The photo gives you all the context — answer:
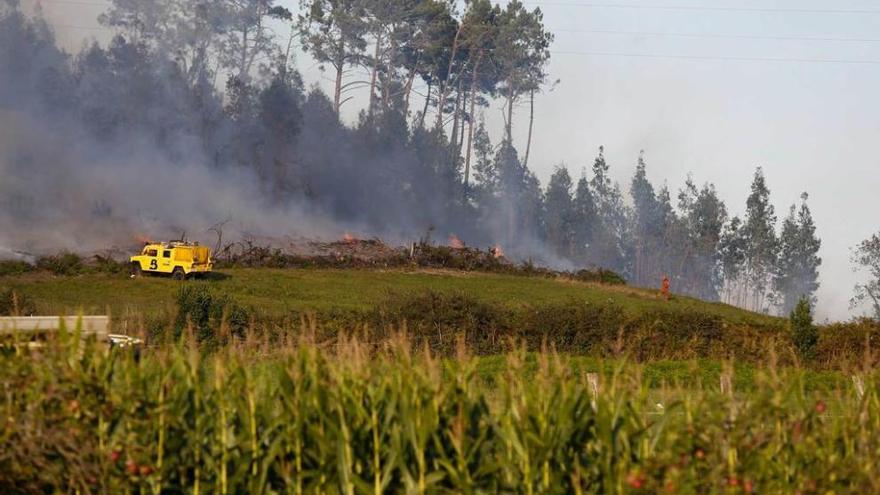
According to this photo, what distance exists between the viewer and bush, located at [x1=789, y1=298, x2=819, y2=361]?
120ft

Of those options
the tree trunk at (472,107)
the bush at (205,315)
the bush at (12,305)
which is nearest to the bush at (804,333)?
the bush at (205,315)

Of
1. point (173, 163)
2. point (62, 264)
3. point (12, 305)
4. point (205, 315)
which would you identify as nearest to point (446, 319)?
point (205, 315)

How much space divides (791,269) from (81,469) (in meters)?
105

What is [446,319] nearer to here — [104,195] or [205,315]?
[205,315]

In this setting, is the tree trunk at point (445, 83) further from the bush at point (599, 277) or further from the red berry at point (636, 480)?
the red berry at point (636, 480)

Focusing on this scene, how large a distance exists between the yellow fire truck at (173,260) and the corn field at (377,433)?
44.1m

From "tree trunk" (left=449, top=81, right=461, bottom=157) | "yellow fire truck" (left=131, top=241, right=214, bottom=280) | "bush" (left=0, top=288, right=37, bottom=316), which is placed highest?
"tree trunk" (left=449, top=81, right=461, bottom=157)

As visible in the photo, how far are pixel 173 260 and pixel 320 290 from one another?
6.65m

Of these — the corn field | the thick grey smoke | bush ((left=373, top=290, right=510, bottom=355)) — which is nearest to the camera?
the corn field

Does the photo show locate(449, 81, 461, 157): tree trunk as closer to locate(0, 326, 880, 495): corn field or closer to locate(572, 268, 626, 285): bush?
locate(572, 268, 626, 285): bush

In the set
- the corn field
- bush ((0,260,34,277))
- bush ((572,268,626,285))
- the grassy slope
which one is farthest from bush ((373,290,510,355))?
bush ((572,268,626,285))

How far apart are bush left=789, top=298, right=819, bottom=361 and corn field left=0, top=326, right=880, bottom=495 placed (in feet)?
85.8

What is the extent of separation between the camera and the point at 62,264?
53375 mm

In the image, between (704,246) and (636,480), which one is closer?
(636,480)
